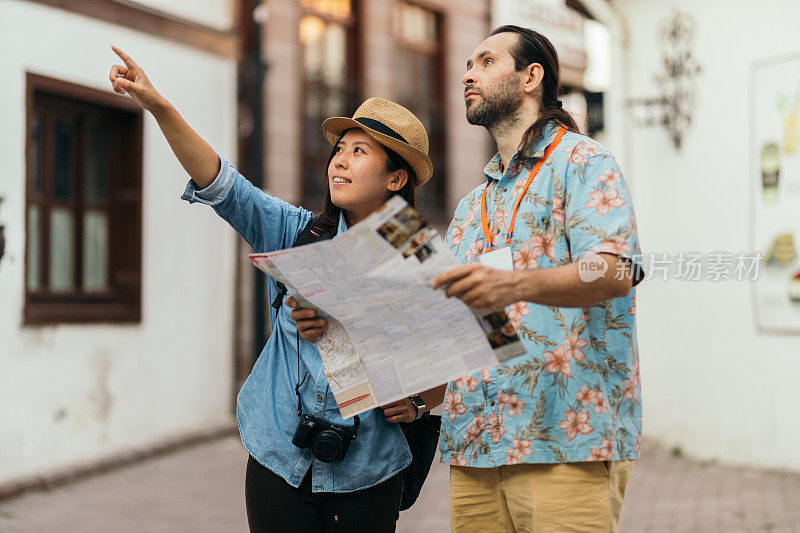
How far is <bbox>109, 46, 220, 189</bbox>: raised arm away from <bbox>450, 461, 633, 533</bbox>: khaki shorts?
1099mm

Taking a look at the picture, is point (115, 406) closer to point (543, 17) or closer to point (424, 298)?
point (543, 17)

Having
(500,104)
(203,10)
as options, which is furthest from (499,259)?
(203,10)

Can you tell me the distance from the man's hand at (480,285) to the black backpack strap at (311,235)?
83 centimetres

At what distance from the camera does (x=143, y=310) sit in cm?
915

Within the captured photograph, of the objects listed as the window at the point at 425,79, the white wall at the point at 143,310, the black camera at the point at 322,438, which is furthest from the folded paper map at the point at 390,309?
the window at the point at 425,79

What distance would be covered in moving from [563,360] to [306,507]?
87 cm

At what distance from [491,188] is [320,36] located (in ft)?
35.6

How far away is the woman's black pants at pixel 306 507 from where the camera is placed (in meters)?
2.94

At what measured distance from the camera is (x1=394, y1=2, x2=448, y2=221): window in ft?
Result: 48.8

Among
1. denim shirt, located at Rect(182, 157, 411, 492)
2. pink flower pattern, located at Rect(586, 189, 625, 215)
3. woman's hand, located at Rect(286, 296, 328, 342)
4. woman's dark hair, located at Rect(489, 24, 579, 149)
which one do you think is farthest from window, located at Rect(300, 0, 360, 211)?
pink flower pattern, located at Rect(586, 189, 625, 215)

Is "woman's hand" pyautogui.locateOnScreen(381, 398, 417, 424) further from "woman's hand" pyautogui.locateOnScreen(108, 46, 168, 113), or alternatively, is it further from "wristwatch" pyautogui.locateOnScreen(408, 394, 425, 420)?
"woman's hand" pyautogui.locateOnScreen(108, 46, 168, 113)

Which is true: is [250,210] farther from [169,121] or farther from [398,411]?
[398,411]

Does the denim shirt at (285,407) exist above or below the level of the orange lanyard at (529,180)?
below

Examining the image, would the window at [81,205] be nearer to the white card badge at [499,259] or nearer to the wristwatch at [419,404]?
the wristwatch at [419,404]
